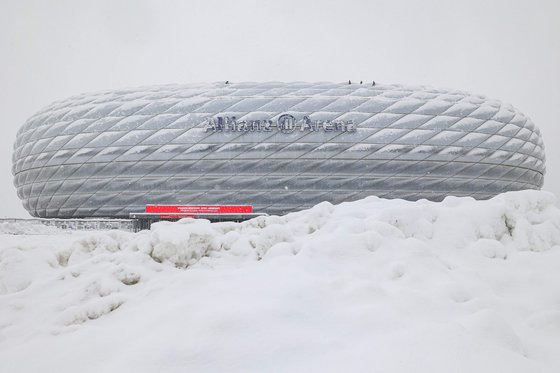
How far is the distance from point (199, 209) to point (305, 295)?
21598 millimetres

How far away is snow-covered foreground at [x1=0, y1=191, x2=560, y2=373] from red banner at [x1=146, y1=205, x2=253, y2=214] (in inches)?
738

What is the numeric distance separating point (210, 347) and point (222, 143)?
79.7 ft

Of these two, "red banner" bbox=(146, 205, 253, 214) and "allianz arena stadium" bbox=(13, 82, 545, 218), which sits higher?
"allianz arena stadium" bbox=(13, 82, 545, 218)

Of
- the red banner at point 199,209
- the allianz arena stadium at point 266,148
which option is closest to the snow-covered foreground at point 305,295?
the red banner at point 199,209

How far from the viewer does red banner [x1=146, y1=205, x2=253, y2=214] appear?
2412 centimetres

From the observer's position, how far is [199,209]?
2430 centimetres

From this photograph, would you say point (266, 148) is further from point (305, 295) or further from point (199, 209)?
Result: point (305, 295)

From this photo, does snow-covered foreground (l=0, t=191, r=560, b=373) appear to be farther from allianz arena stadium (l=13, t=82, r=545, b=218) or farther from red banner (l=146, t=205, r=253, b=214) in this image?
allianz arena stadium (l=13, t=82, r=545, b=218)

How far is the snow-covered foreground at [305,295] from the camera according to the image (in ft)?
8.48

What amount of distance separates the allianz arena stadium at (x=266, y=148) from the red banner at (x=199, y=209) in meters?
1.90

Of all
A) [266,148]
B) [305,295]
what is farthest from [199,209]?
[305,295]

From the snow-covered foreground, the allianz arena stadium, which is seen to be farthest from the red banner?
the snow-covered foreground

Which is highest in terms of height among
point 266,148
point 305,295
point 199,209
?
point 305,295

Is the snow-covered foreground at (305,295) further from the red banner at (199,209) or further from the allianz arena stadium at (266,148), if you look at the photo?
the allianz arena stadium at (266,148)
